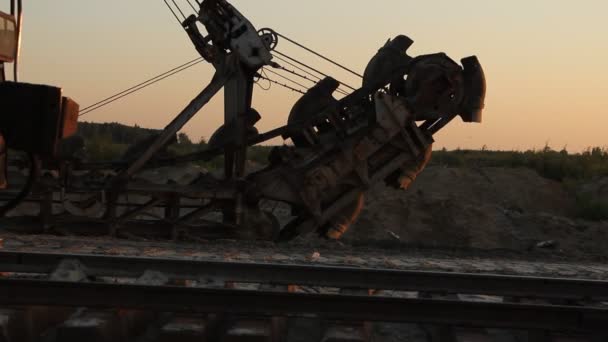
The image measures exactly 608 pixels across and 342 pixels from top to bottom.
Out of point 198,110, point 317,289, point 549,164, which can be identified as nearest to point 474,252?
point 198,110

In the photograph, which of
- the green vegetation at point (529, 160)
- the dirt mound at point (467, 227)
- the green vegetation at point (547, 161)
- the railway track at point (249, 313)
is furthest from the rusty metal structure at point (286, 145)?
the green vegetation at point (547, 161)

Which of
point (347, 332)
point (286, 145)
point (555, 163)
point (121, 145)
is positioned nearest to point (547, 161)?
point (555, 163)

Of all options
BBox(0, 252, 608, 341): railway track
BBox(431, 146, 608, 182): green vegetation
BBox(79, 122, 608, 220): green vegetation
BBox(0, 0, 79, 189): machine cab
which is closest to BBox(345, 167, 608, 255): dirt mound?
BBox(79, 122, 608, 220): green vegetation

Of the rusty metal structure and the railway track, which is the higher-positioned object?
the rusty metal structure

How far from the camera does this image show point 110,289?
5363mm

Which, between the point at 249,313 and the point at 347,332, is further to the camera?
the point at 249,313

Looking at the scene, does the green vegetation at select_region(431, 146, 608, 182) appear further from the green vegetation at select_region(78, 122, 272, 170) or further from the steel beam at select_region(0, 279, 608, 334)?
the steel beam at select_region(0, 279, 608, 334)

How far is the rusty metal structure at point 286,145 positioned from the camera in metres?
13.6

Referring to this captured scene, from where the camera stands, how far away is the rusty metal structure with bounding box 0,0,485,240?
13.6 m

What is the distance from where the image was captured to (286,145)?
13.8 meters

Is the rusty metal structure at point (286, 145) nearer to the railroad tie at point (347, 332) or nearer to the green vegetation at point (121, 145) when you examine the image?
the green vegetation at point (121, 145)

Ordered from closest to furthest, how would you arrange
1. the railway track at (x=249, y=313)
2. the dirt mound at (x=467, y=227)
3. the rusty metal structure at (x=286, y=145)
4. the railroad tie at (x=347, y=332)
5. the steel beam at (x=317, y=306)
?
the railroad tie at (x=347, y=332)
the railway track at (x=249, y=313)
the steel beam at (x=317, y=306)
the rusty metal structure at (x=286, y=145)
the dirt mound at (x=467, y=227)

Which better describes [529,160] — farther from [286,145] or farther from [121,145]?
[286,145]

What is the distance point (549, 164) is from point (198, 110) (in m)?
19.9
